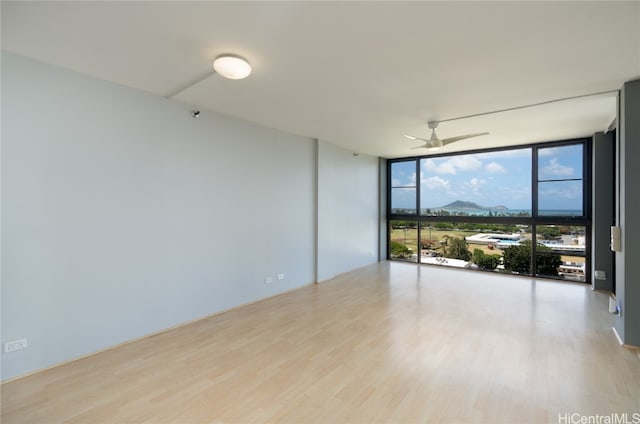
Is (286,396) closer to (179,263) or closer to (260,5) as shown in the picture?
(179,263)

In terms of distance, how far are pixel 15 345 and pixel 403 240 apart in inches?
296

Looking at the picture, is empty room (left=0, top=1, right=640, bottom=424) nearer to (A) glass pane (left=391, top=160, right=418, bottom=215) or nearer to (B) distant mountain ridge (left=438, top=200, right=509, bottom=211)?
(B) distant mountain ridge (left=438, top=200, right=509, bottom=211)

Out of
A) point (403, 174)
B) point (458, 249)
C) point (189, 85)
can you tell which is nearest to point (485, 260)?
point (458, 249)

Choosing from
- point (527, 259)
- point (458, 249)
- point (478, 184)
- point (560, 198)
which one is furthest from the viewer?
point (458, 249)

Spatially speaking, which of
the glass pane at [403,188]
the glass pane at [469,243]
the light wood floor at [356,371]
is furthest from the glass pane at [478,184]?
the light wood floor at [356,371]

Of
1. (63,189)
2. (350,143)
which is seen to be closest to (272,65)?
(63,189)

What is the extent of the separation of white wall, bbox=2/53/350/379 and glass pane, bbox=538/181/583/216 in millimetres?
5458

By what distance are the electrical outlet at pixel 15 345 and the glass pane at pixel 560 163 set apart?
27.4ft

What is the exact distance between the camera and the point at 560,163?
19.3 feet

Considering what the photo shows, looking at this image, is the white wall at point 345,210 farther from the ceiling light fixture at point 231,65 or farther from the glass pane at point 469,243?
the ceiling light fixture at point 231,65

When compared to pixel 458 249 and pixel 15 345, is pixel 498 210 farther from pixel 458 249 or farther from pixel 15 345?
pixel 15 345

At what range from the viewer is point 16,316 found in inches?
99.3

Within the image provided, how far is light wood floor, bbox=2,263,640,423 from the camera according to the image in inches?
85.0

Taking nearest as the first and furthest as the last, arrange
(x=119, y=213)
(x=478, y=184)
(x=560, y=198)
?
(x=119, y=213) < (x=560, y=198) < (x=478, y=184)
